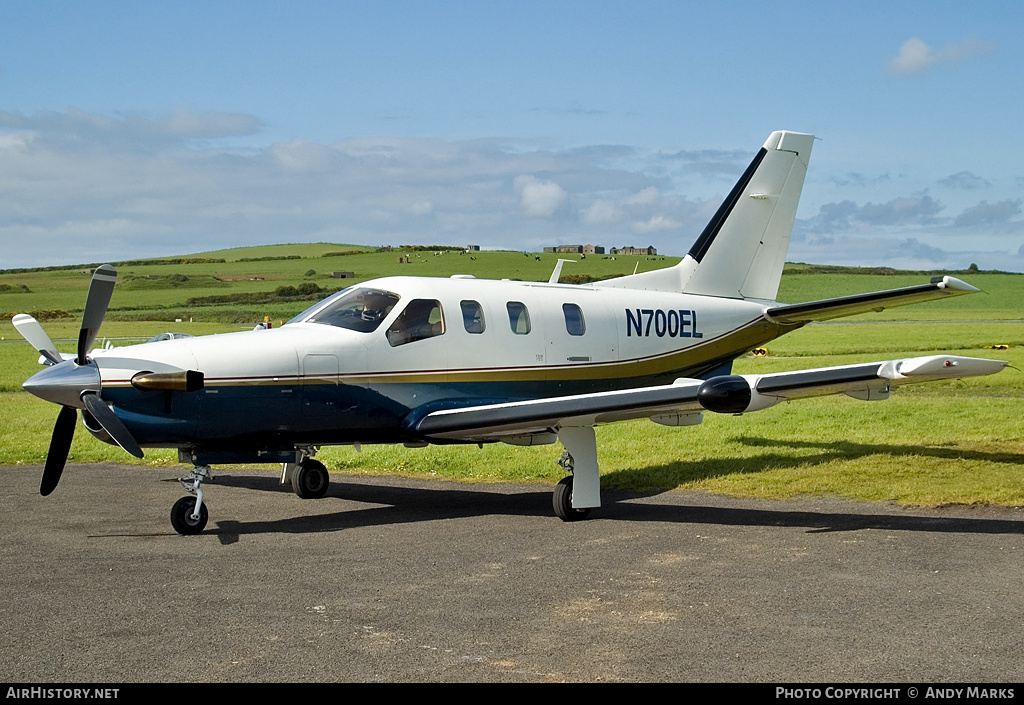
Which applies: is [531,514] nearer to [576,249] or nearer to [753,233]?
[753,233]

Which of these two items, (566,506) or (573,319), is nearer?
(566,506)

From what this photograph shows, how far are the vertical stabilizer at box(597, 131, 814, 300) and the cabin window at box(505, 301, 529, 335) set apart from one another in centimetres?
329

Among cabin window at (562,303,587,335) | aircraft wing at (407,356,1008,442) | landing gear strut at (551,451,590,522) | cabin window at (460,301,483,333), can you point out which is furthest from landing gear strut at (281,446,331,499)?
cabin window at (562,303,587,335)

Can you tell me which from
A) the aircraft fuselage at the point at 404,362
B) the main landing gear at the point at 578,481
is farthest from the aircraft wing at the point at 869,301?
the main landing gear at the point at 578,481

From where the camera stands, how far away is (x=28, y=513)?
12250mm

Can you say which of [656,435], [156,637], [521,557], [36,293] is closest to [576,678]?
[156,637]

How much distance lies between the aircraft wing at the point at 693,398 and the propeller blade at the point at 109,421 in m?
3.25

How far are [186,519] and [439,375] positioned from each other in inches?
133

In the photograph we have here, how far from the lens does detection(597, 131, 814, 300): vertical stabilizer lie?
51.7 ft

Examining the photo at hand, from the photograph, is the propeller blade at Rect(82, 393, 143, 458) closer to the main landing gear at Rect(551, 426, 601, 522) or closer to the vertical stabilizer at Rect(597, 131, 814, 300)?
the main landing gear at Rect(551, 426, 601, 522)

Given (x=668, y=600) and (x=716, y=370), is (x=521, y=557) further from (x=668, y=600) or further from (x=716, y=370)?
(x=716, y=370)

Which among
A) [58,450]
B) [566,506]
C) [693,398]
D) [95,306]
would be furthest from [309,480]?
[693,398]

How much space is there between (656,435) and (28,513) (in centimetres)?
1081

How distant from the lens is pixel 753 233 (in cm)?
1606
